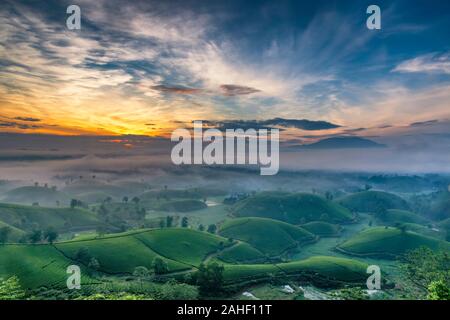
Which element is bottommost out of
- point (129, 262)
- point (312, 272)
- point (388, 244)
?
point (388, 244)

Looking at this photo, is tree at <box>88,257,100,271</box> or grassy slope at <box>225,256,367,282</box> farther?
tree at <box>88,257,100,271</box>

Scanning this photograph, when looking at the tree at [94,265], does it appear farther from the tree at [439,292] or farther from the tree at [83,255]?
the tree at [439,292]

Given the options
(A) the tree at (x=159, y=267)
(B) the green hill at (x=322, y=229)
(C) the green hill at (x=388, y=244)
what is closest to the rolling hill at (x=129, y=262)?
(A) the tree at (x=159, y=267)

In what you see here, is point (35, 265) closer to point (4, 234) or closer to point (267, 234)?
point (4, 234)

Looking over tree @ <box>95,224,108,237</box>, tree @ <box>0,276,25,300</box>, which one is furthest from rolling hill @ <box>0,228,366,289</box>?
tree @ <box>95,224,108,237</box>

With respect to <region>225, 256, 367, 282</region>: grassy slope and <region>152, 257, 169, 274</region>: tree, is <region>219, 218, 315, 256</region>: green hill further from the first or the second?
<region>152, 257, 169, 274</region>: tree

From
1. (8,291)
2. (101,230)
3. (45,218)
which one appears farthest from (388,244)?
(45,218)
